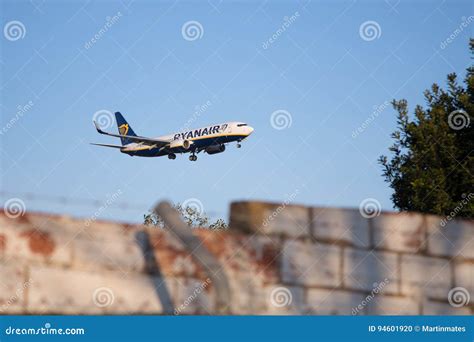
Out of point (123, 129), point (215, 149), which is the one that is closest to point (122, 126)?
A: point (123, 129)

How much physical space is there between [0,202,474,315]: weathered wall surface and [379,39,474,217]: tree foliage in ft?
62.5

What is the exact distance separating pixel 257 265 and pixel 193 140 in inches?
1973

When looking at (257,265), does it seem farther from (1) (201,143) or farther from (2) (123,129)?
(2) (123,129)

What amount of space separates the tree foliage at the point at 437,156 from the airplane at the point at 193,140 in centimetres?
2187

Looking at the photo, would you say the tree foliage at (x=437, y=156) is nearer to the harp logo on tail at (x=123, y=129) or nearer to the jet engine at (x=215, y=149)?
the jet engine at (x=215, y=149)

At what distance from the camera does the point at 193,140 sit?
57.3 m

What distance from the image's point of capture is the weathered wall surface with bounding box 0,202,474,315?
22.5 feet

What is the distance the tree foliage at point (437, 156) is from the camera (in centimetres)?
2758

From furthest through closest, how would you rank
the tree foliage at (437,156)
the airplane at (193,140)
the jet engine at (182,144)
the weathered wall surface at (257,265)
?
1. the jet engine at (182,144)
2. the airplane at (193,140)
3. the tree foliage at (437,156)
4. the weathered wall surface at (257,265)

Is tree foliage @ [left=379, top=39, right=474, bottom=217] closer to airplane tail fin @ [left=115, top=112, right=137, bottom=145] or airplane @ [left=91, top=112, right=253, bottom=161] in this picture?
airplane @ [left=91, top=112, right=253, bottom=161]

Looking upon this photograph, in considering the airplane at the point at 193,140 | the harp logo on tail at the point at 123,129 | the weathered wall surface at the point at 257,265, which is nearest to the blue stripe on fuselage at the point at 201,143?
the airplane at the point at 193,140

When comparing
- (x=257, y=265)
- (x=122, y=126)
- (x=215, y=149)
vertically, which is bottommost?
(x=257, y=265)

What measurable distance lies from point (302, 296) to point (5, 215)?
2979 mm

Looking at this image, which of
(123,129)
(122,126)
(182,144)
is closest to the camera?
(182,144)
